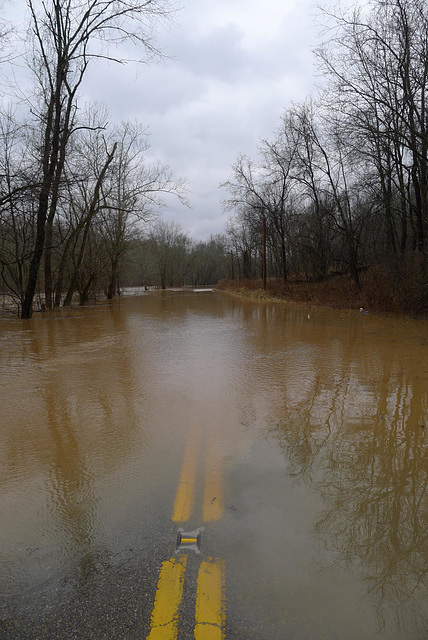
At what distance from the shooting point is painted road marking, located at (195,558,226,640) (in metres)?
1.70

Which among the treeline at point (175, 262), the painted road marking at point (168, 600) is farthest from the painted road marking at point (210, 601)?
the treeline at point (175, 262)

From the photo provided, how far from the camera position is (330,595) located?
185cm

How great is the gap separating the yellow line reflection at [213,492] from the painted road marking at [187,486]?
0.37 feet

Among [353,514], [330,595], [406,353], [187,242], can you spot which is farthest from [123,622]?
[187,242]

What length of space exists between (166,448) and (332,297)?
1771cm

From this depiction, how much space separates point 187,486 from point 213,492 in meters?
0.22

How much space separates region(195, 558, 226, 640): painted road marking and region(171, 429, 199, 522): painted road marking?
19.2 inches

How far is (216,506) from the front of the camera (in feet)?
8.70

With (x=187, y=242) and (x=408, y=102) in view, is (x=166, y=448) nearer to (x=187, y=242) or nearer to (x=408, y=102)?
(x=408, y=102)

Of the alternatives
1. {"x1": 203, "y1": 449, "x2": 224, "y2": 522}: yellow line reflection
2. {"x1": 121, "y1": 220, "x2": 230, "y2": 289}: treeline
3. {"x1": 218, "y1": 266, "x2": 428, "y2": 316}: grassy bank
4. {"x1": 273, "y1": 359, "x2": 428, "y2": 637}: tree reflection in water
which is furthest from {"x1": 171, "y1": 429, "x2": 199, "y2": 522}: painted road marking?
{"x1": 121, "y1": 220, "x2": 230, "y2": 289}: treeline

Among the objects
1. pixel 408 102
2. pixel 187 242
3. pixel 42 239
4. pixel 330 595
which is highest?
pixel 187 242

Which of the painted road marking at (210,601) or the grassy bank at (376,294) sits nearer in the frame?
the painted road marking at (210,601)

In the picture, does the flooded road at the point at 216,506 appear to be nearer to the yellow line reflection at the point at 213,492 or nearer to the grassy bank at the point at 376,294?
the yellow line reflection at the point at 213,492

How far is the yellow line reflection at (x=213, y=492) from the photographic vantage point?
8.37ft
